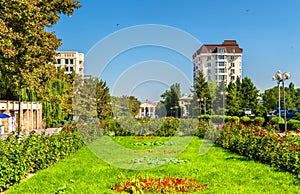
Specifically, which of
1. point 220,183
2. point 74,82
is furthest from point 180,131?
point 74,82

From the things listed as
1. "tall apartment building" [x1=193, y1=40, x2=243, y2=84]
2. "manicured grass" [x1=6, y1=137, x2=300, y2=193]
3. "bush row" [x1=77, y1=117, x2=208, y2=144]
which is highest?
"tall apartment building" [x1=193, y1=40, x2=243, y2=84]

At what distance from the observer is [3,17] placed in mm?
13117

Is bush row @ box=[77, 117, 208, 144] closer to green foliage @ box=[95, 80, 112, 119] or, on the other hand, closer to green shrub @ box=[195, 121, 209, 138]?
green shrub @ box=[195, 121, 209, 138]

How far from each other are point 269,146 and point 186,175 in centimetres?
287

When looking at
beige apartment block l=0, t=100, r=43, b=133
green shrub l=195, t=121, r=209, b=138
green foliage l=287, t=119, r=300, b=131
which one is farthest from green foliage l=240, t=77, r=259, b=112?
green shrub l=195, t=121, r=209, b=138

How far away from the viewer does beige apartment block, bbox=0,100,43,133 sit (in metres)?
29.2

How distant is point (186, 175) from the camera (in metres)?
8.47

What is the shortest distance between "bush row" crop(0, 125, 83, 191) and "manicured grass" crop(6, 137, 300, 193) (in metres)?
0.22

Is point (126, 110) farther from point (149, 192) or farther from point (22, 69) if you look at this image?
point (149, 192)

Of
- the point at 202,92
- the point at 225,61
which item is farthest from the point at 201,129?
the point at 225,61

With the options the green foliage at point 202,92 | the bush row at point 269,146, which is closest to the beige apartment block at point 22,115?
the bush row at point 269,146

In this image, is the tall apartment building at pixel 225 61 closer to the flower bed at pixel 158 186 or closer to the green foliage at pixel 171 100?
the green foliage at pixel 171 100

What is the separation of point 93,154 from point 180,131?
10203mm

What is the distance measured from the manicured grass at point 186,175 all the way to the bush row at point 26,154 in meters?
0.22
